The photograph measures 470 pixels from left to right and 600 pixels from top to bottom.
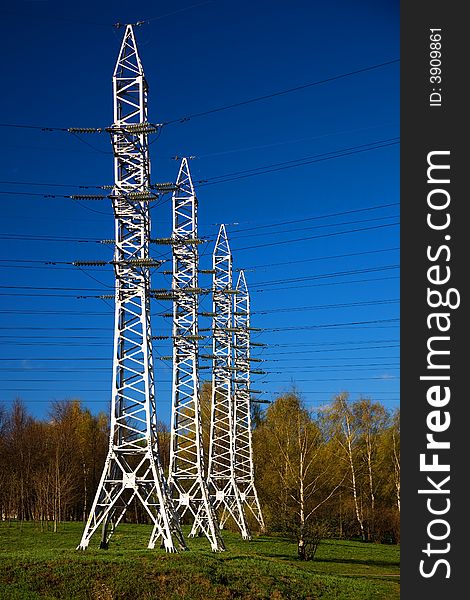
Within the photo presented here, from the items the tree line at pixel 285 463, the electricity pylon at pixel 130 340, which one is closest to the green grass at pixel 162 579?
the electricity pylon at pixel 130 340

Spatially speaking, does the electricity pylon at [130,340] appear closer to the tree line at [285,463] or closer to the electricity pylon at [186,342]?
the electricity pylon at [186,342]

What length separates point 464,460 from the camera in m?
8.87

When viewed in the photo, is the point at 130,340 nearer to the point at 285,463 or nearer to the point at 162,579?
the point at 162,579

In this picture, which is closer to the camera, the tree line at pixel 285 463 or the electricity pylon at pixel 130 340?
the electricity pylon at pixel 130 340

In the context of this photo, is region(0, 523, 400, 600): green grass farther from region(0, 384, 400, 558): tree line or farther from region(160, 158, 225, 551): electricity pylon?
region(0, 384, 400, 558): tree line

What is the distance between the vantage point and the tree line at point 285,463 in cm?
4294

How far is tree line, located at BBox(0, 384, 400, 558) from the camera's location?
42938mm

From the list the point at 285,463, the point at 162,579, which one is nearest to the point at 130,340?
the point at 162,579

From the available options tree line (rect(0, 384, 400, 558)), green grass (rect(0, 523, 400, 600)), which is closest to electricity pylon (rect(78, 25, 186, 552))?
green grass (rect(0, 523, 400, 600))

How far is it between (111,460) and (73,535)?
12544 millimetres

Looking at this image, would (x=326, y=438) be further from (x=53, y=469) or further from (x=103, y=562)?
(x=103, y=562)

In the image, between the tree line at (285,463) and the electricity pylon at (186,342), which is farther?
the tree line at (285,463)

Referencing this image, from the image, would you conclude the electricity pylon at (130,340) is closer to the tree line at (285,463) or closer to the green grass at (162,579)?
the green grass at (162,579)

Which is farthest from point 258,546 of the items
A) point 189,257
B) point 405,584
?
point 405,584
